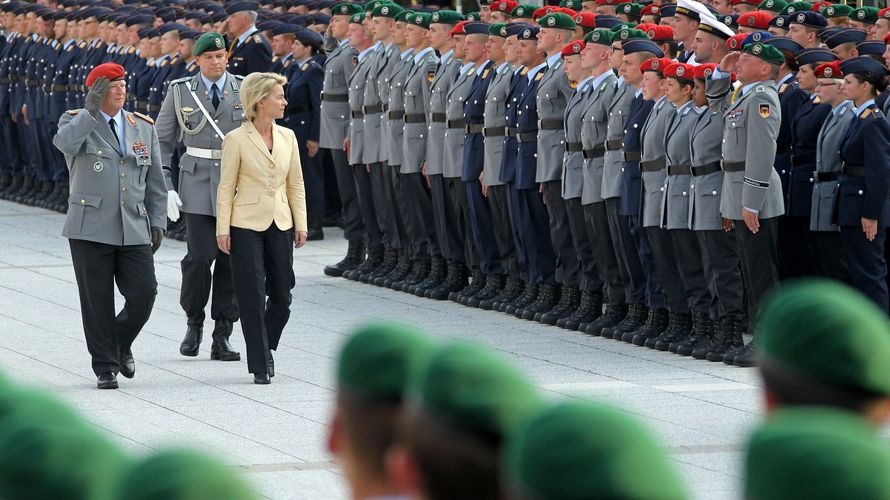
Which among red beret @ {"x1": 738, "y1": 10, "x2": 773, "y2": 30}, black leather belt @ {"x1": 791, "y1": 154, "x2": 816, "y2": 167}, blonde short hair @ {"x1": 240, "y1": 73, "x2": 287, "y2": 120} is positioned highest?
blonde short hair @ {"x1": 240, "y1": 73, "x2": 287, "y2": 120}

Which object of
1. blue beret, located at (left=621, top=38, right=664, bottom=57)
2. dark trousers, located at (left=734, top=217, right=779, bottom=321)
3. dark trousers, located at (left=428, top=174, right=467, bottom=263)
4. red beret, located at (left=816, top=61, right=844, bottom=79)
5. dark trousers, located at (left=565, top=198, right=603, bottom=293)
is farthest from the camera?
dark trousers, located at (left=428, top=174, right=467, bottom=263)

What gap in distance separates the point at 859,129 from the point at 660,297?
169 cm

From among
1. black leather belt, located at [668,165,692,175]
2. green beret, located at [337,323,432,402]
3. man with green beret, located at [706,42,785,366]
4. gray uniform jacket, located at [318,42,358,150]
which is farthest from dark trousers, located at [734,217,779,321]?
green beret, located at [337,323,432,402]

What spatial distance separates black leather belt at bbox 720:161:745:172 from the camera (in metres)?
10.5

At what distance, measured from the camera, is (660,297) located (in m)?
11.4

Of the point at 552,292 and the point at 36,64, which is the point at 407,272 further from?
the point at 36,64

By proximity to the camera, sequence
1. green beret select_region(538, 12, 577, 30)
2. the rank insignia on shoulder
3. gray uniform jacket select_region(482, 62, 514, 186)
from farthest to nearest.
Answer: gray uniform jacket select_region(482, 62, 514, 186)
green beret select_region(538, 12, 577, 30)
the rank insignia on shoulder

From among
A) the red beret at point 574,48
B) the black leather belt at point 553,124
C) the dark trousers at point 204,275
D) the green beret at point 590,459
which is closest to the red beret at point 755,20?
the red beret at point 574,48

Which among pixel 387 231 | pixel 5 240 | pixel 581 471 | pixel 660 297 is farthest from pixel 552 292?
pixel 581 471

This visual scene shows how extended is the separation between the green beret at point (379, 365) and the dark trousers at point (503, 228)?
10292 mm

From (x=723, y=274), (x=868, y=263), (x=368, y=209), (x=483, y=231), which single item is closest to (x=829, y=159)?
(x=868, y=263)

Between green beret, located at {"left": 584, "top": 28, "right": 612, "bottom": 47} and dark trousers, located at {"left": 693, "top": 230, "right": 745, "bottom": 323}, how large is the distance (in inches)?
69.0

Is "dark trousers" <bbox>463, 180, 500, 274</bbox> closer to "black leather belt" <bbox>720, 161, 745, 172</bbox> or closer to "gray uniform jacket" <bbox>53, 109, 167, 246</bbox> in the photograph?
"black leather belt" <bbox>720, 161, 745, 172</bbox>

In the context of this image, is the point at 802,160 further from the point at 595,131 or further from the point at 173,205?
the point at 173,205
